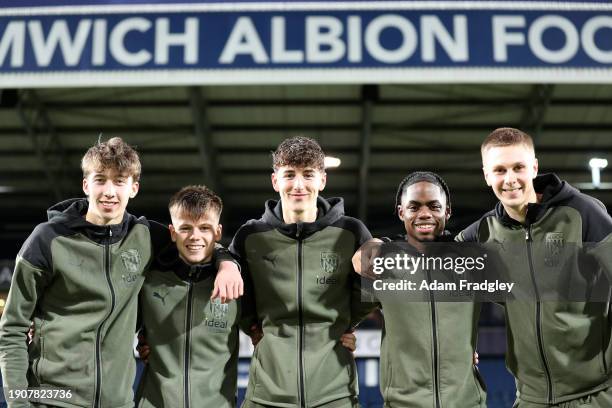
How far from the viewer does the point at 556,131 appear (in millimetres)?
13883

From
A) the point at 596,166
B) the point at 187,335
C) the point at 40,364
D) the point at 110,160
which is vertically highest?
the point at 596,166

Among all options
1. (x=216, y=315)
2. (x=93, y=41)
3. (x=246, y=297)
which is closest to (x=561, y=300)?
(x=246, y=297)

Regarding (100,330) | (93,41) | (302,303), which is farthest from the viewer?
(93,41)

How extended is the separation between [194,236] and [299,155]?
616 millimetres

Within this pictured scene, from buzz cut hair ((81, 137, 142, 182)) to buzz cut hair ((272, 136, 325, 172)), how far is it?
2.17 ft

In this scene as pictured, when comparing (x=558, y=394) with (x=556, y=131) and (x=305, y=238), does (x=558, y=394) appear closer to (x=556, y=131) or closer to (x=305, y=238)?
(x=305, y=238)

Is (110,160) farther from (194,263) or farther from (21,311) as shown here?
(21,311)

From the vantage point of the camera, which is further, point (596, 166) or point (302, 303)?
point (596, 166)

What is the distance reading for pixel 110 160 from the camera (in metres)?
3.05

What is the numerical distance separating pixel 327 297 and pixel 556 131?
474 inches

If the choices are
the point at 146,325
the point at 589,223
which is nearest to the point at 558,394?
the point at 589,223

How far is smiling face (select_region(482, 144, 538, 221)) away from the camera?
301cm

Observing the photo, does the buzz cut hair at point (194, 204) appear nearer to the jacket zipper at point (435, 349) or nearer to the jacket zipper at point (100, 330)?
the jacket zipper at point (100, 330)

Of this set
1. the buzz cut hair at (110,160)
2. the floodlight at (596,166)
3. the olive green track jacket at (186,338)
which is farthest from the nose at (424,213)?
the floodlight at (596,166)
